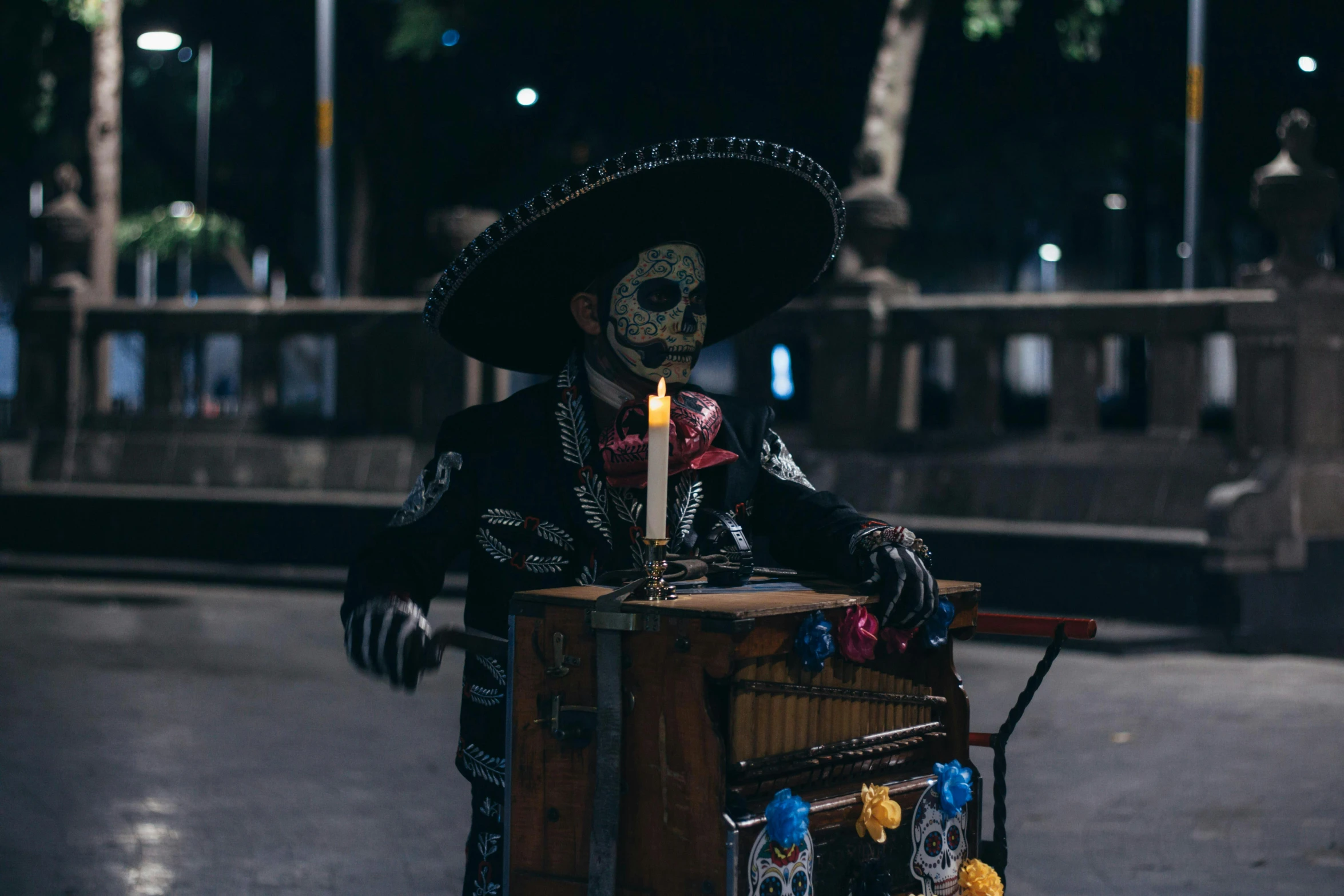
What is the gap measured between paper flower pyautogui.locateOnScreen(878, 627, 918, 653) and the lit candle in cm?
41

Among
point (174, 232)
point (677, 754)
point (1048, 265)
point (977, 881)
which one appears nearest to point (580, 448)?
point (677, 754)

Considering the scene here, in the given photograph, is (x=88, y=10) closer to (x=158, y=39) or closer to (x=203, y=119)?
(x=158, y=39)

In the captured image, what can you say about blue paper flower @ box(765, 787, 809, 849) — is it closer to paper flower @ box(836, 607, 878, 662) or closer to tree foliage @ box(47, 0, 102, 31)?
paper flower @ box(836, 607, 878, 662)

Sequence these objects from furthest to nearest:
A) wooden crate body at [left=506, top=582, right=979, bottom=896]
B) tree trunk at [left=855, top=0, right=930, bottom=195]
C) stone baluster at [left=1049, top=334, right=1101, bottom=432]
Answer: tree trunk at [left=855, top=0, right=930, bottom=195] → stone baluster at [left=1049, top=334, right=1101, bottom=432] → wooden crate body at [left=506, top=582, right=979, bottom=896]

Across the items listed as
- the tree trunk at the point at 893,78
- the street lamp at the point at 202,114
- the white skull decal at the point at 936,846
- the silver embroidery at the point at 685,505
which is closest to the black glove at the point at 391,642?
the silver embroidery at the point at 685,505

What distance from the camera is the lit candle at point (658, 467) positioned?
2.73m

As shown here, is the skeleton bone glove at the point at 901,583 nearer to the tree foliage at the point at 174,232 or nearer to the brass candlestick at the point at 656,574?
the brass candlestick at the point at 656,574

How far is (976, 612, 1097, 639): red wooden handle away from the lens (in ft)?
10.1

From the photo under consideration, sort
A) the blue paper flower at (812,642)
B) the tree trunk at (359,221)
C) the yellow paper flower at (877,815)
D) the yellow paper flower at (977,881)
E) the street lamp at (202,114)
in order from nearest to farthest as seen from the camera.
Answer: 1. the blue paper flower at (812,642)
2. the yellow paper flower at (877,815)
3. the yellow paper flower at (977,881)
4. the tree trunk at (359,221)
5. the street lamp at (202,114)

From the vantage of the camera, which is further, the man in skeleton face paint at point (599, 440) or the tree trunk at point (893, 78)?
the tree trunk at point (893, 78)

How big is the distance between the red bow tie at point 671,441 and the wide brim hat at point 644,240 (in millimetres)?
355

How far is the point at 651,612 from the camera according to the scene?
8.62 feet

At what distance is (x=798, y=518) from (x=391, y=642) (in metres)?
0.86

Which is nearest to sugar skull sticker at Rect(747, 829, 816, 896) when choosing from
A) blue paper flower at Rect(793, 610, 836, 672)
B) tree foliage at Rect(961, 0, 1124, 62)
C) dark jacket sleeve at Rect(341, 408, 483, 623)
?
blue paper flower at Rect(793, 610, 836, 672)
